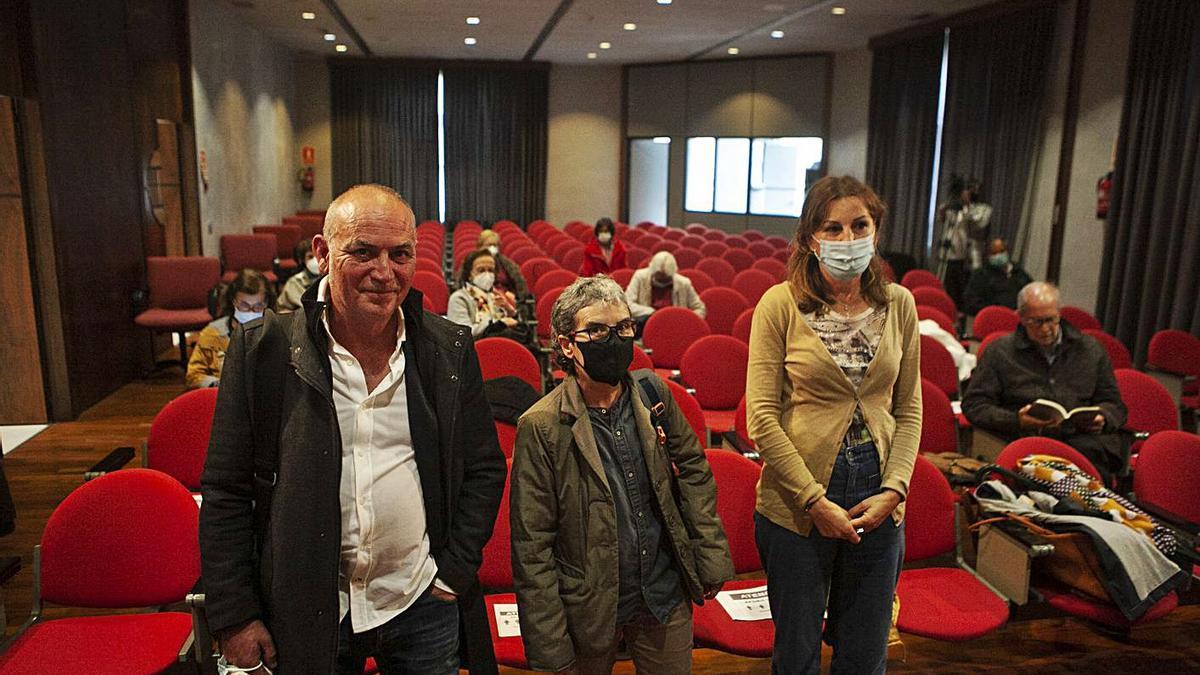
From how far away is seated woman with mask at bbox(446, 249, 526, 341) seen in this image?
5234 millimetres

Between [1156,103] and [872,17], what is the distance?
14.6 ft

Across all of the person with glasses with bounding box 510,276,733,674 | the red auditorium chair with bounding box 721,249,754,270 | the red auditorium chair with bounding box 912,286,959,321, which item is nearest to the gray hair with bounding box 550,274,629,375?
the person with glasses with bounding box 510,276,733,674

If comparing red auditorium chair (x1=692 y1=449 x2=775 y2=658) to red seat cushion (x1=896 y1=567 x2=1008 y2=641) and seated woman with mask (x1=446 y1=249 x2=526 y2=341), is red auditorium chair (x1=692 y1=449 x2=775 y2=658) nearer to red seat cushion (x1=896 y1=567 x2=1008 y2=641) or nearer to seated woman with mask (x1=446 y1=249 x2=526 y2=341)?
red seat cushion (x1=896 y1=567 x2=1008 y2=641)

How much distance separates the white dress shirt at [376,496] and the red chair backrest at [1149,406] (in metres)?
3.82

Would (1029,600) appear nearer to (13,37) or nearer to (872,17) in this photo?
(13,37)

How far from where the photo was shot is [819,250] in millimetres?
2146

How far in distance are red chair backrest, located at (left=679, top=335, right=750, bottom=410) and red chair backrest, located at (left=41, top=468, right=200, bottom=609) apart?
9.20ft

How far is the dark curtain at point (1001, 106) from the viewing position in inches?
368

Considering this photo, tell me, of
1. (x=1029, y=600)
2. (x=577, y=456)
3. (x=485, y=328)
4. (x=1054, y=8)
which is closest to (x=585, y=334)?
(x=577, y=456)

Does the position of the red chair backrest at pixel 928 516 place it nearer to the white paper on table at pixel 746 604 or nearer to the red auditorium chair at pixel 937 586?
the red auditorium chair at pixel 937 586

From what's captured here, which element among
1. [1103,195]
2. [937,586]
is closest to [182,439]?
[937,586]

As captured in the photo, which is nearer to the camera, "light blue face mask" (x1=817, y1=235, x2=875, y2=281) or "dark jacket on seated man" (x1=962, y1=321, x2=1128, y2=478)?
"light blue face mask" (x1=817, y1=235, x2=875, y2=281)

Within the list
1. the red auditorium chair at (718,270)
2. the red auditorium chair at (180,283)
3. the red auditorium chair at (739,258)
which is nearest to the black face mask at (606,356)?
the red auditorium chair at (180,283)

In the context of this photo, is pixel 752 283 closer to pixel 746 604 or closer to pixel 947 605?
pixel 947 605
